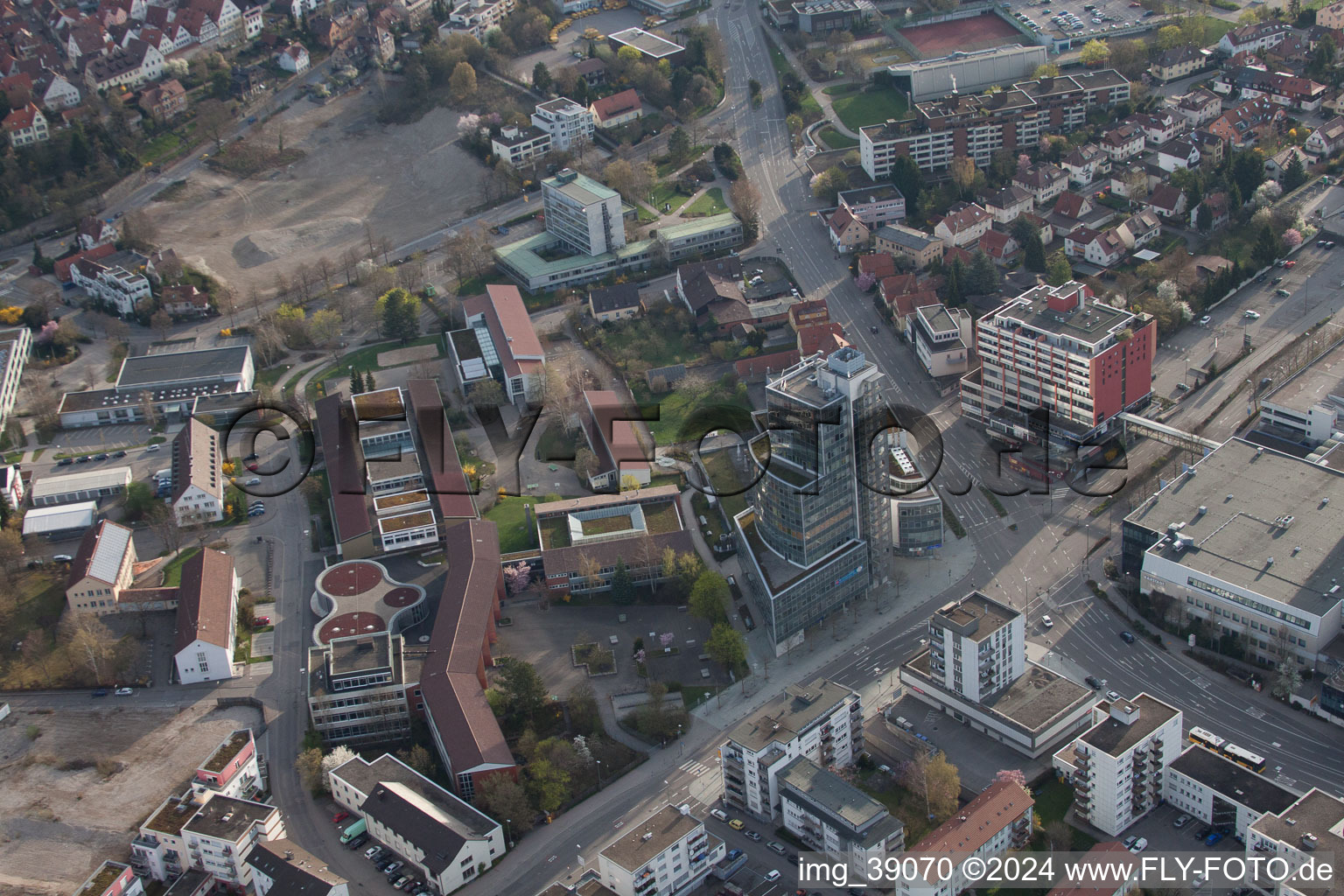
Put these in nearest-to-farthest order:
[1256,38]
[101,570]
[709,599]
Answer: [709,599], [101,570], [1256,38]

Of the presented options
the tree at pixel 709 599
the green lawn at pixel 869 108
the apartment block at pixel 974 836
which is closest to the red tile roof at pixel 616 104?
the green lawn at pixel 869 108

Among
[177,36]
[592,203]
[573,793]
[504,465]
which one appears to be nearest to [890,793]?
[573,793]

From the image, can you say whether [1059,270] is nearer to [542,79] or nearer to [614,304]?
[614,304]

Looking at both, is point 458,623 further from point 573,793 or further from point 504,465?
point 504,465

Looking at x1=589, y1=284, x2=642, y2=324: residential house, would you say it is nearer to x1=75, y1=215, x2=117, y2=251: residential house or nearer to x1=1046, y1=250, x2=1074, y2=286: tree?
x1=1046, y1=250, x2=1074, y2=286: tree

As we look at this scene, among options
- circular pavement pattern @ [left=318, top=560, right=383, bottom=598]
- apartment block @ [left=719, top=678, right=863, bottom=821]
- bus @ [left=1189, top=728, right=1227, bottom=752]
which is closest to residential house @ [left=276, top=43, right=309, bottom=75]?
circular pavement pattern @ [left=318, top=560, right=383, bottom=598]

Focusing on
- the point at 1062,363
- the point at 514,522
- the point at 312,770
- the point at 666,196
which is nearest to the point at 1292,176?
the point at 1062,363
